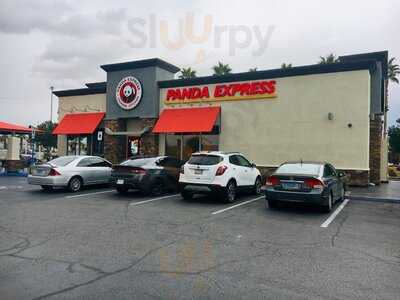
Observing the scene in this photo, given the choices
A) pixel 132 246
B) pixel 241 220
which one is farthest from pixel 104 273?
pixel 241 220

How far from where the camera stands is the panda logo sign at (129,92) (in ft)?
66.7

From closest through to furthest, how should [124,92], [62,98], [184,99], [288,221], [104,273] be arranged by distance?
[104,273], [288,221], [184,99], [124,92], [62,98]

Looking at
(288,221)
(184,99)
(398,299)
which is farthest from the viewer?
(184,99)

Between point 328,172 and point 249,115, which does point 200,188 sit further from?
point 249,115

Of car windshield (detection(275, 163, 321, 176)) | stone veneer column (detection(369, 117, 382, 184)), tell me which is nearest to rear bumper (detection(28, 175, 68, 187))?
car windshield (detection(275, 163, 321, 176))

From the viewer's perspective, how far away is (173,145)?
1955cm

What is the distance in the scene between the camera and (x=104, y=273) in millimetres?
4484

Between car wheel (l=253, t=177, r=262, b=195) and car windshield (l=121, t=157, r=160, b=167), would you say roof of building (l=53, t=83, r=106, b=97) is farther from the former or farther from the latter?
car wheel (l=253, t=177, r=262, b=195)

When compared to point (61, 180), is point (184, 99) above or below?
above

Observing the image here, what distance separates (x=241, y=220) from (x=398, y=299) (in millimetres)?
4620

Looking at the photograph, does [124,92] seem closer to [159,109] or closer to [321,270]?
[159,109]

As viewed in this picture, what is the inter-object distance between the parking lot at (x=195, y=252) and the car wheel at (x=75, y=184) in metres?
3.05

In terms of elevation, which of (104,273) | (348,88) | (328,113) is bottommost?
(104,273)

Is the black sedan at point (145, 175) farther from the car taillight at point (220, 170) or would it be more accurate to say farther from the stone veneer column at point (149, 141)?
the stone veneer column at point (149, 141)
